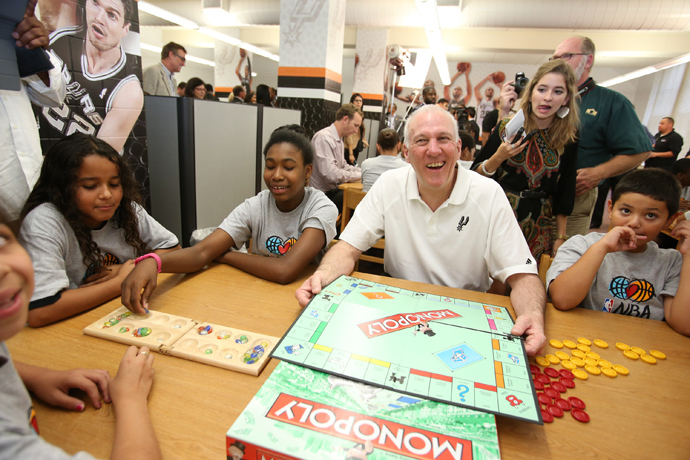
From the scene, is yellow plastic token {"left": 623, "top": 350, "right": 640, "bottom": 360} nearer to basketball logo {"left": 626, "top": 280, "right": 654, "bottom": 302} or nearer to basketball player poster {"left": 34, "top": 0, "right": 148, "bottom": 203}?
basketball logo {"left": 626, "top": 280, "right": 654, "bottom": 302}

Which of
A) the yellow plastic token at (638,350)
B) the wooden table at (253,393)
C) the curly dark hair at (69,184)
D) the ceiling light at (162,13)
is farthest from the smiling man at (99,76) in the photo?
the ceiling light at (162,13)

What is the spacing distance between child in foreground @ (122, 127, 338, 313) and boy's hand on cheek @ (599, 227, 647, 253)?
98cm

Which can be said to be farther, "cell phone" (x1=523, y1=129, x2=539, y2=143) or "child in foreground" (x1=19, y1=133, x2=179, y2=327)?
"cell phone" (x1=523, y1=129, x2=539, y2=143)

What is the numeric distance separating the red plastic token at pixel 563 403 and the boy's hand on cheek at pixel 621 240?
2.15ft

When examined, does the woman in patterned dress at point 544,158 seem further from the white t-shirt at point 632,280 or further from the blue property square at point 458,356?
the blue property square at point 458,356

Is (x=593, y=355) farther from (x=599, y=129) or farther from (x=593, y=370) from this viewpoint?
(x=599, y=129)

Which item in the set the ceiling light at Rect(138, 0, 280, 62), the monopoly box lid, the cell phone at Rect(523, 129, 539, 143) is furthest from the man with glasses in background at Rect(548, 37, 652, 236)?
the ceiling light at Rect(138, 0, 280, 62)

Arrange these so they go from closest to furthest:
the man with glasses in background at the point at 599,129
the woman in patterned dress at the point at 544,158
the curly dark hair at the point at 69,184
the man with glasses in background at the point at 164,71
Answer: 1. the curly dark hair at the point at 69,184
2. the woman in patterned dress at the point at 544,158
3. the man with glasses in background at the point at 599,129
4. the man with glasses in background at the point at 164,71

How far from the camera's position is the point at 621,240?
1.23m

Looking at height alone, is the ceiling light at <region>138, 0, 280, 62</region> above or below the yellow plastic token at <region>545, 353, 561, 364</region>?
above

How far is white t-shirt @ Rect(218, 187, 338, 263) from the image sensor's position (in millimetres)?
1546

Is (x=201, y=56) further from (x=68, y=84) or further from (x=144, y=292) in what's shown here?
(x=144, y=292)

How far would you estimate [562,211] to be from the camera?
1.89 metres

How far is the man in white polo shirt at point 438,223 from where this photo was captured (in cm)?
133
